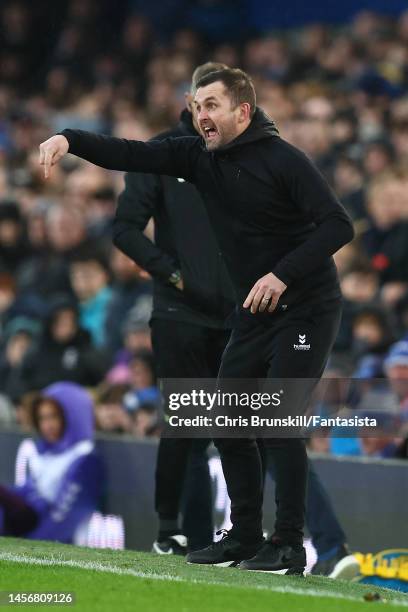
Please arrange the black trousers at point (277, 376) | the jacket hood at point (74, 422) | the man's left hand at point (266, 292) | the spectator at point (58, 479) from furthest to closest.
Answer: the jacket hood at point (74, 422), the spectator at point (58, 479), the black trousers at point (277, 376), the man's left hand at point (266, 292)

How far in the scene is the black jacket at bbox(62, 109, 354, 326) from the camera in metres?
5.77

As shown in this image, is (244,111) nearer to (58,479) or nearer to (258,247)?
(258,247)

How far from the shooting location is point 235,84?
5.89m

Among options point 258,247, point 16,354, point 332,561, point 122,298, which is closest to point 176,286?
point 258,247

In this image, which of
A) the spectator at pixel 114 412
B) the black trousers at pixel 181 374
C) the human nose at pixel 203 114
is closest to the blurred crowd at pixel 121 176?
the spectator at pixel 114 412

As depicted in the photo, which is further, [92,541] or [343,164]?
[343,164]

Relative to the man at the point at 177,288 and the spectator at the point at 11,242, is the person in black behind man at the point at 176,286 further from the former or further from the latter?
the spectator at the point at 11,242

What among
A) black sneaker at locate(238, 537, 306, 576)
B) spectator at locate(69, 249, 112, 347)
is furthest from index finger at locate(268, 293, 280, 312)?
spectator at locate(69, 249, 112, 347)

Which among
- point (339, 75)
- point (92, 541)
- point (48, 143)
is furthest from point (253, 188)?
point (339, 75)

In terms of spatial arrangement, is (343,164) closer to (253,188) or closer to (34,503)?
(34,503)

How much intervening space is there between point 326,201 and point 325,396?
2.63 meters

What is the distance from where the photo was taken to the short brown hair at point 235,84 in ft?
19.3

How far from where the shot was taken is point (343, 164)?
12242 millimetres

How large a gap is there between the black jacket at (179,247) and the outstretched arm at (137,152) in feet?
2.81
